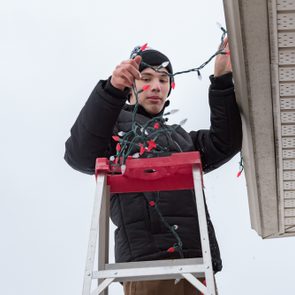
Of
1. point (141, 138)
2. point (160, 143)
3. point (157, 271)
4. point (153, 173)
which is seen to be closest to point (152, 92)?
point (160, 143)

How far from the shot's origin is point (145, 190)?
2010mm

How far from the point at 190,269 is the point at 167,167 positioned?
471 millimetres

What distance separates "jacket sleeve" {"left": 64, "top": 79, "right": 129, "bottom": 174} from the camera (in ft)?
6.71

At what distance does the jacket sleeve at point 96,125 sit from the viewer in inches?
80.5

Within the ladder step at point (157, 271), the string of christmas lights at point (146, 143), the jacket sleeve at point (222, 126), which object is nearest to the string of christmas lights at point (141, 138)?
the string of christmas lights at point (146, 143)

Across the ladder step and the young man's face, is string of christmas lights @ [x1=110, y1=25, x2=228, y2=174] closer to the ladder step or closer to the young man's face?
the young man's face

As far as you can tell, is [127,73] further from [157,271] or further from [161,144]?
[157,271]

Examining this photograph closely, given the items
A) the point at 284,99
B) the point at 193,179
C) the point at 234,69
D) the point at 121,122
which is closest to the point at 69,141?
the point at 121,122

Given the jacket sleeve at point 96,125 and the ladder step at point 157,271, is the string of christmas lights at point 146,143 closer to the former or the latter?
the jacket sleeve at point 96,125

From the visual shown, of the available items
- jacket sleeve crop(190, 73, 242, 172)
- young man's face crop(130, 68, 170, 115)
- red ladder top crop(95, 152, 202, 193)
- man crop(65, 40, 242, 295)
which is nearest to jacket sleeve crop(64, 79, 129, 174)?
man crop(65, 40, 242, 295)

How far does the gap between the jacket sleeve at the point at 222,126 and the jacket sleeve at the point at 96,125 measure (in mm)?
472

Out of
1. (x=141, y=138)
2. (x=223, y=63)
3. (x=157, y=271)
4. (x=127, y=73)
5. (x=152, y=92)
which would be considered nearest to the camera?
(x=157, y=271)

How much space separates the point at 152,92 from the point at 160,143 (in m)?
0.33

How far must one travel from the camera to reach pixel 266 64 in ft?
6.64
